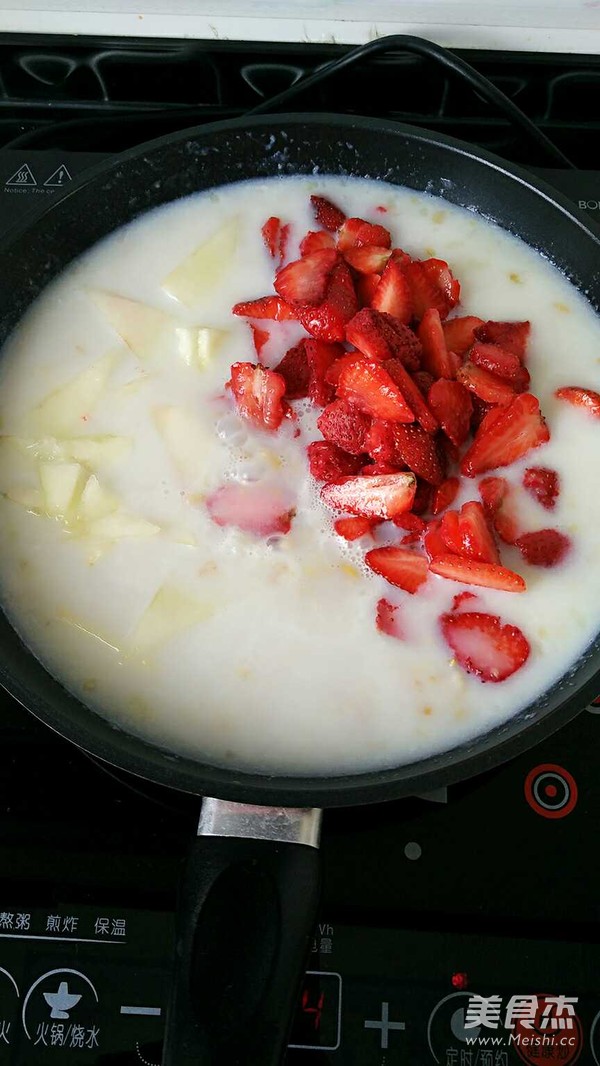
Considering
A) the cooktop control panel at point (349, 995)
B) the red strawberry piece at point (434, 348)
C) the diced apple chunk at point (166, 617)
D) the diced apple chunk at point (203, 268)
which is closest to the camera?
the cooktop control panel at point (349, 995)

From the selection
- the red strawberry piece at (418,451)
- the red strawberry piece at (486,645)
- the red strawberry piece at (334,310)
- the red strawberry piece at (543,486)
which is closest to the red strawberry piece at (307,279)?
the red strawberry piece at (334,310)

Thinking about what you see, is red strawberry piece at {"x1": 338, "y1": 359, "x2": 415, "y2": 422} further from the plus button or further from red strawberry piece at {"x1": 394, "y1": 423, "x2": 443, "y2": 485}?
the plus button

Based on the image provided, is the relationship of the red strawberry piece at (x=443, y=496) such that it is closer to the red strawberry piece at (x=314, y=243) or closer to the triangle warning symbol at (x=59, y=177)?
the red strawberry piece at (x=314, y=243)

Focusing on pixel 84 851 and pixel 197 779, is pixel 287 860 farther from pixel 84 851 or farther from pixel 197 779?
pixel 84 851

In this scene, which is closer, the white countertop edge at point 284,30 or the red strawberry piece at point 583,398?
the red strawberry piece at point 583,398

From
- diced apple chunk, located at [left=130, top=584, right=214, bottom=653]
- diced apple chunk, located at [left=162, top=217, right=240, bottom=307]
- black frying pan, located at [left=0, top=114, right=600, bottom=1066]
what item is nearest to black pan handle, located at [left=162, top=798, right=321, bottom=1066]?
black frying pan, located at [left=0, top=114, right=600, bottom=1066]

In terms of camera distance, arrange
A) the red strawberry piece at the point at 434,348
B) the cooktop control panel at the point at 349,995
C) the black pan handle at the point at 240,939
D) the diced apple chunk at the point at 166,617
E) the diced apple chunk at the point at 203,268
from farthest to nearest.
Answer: the diced apple chunk at the point at 203,268 → the red strawberry piece at the point at 434,348 → the diced apple chunk at the point at 166,617 → the cooktop control panel at the point at 349,995 → the black pan handle at the point at 240,939

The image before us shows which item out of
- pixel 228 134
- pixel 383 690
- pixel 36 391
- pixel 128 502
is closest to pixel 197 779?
pixel 383 690
